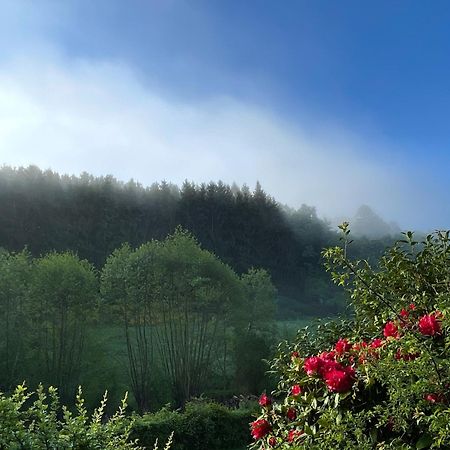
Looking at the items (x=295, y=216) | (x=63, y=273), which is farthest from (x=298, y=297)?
(x=63, y=273)

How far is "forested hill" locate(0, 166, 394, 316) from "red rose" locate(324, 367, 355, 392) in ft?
114

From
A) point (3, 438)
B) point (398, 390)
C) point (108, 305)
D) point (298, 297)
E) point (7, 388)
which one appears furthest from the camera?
point (298, 297)

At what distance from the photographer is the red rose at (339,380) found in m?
2.46

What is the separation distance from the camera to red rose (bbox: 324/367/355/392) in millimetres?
2457

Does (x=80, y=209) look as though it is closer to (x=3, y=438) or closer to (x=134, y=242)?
(x=134, y=242)

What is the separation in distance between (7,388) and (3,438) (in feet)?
63.3

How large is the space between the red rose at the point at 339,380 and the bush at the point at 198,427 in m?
10.8

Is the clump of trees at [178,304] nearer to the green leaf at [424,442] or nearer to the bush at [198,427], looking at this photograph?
the bush at [198,427]

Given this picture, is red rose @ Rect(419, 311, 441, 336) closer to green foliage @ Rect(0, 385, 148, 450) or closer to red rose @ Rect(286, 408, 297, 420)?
red rose @ Rect(286, 408, 297, 420)

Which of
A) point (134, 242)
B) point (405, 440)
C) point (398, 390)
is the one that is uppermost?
point (134, 242)

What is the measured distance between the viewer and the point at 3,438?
292 centimetres

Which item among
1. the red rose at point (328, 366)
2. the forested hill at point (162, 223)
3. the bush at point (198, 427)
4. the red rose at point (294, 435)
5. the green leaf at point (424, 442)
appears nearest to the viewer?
the green leaf at point (424, 442)

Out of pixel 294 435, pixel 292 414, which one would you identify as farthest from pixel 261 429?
pixel 294 435

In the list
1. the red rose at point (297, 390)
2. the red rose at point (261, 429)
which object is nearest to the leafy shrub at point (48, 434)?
the red rose at point (261, 429)
